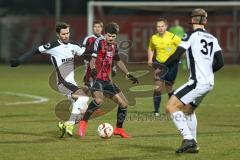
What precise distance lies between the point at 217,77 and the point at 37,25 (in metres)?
13.9

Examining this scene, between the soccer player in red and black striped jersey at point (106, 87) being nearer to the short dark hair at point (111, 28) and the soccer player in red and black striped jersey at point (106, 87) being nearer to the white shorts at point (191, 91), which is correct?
the short dark hair at point (111, 28)

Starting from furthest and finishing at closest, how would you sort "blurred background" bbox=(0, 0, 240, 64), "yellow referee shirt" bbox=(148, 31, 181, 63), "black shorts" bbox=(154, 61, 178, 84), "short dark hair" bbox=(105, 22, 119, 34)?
"blurred background" bbox=(0, 0, 240, 64) → "yellow referee shirt" bbox=(148, 31, 181, 63) → "black shorts" bbox=(154, 61, 178, 84) → "short dark hair" bbox=(105, 22, 119, 34)

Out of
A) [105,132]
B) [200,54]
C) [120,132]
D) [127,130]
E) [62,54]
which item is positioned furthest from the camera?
[127,130]

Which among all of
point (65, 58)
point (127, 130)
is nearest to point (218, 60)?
point (127, 130)

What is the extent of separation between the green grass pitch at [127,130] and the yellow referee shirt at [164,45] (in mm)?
1420

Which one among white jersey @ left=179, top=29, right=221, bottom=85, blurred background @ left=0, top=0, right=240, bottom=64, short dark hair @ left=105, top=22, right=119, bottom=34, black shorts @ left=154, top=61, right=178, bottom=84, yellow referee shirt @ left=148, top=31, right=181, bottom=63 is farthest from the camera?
blurred background @ left=0, top=0, right=240, bottom=64

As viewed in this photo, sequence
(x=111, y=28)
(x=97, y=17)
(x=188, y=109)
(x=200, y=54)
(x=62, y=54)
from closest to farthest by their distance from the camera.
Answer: (x=200, y=54) < (x=188, y=109) < (x=111, y=28) < (x=62, y=54) < (x=97, y=17)

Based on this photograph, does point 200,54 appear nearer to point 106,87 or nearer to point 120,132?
point 106,87

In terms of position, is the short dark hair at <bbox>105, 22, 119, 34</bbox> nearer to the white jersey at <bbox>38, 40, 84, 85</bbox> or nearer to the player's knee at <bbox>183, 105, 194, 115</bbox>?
the white jersey at <bbox>38, 40, 84, 85</bbox>

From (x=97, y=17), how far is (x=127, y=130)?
2528 cm

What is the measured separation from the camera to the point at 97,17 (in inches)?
1501

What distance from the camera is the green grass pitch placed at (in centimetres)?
1034

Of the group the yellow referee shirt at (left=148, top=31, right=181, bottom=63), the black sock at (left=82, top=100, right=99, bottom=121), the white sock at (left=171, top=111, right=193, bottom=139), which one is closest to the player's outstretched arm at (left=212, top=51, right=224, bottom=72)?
the white sock at (left=171, top=111, right=193, bottom=139)

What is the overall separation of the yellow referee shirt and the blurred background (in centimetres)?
1802
